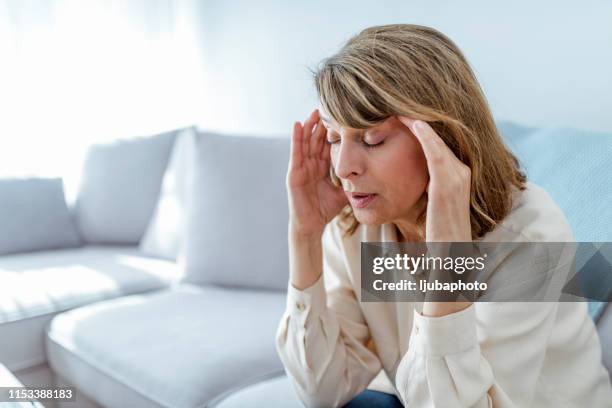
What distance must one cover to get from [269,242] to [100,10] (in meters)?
1.92

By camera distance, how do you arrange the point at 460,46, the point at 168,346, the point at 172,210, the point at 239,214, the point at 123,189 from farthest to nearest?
the point at 123,189 < the point at 172,210 < the point at 239,214 < the point at 460,46 < the point at 168,346

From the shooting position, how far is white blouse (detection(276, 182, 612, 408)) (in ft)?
2.91

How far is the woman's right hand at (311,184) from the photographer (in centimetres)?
121

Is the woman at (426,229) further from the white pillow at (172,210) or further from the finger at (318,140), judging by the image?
the white pillow at (172,210)

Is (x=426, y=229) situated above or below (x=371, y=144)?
below

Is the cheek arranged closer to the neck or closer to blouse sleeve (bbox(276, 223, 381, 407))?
the neck

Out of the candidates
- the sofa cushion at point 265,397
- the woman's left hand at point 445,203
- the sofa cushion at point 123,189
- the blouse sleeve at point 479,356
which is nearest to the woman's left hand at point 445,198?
the woman's left hand at point 445,203

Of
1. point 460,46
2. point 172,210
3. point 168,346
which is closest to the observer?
point 168,346

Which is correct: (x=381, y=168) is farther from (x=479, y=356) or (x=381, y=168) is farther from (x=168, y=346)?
(x=168, y=346)

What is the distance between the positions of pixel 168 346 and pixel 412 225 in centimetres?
73

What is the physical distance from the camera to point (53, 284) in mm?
2047

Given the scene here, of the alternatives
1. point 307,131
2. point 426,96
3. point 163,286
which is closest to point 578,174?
point 426,96

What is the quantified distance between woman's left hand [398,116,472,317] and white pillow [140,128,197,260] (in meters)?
1.66

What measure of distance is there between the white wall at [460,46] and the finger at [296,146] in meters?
0.12
